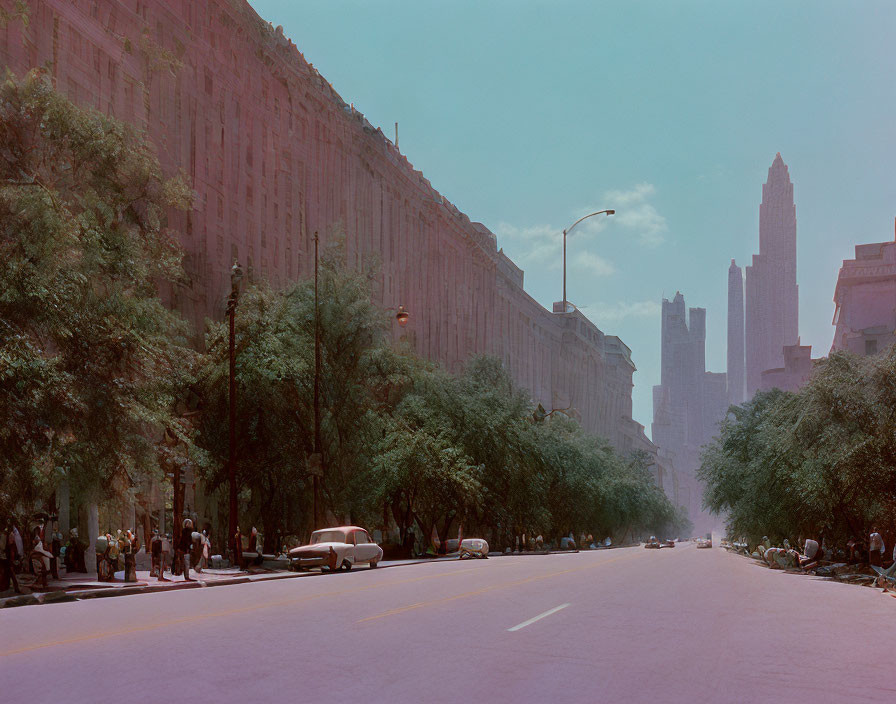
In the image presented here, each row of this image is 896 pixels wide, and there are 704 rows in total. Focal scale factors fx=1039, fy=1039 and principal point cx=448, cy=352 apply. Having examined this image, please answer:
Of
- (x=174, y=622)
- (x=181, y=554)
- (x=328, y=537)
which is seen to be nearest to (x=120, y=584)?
(x=181, y=554)

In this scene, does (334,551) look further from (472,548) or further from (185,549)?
(472,548)

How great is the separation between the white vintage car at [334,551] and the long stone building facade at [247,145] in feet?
55.1

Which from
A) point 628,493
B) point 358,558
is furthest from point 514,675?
point 628,493

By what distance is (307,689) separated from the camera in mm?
8328

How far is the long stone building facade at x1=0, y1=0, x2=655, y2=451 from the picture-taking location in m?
46.8

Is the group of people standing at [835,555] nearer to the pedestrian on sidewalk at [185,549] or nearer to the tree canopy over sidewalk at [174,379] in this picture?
the tree canopy over sidewalk at [174,379]

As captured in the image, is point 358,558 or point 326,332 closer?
point 358,558

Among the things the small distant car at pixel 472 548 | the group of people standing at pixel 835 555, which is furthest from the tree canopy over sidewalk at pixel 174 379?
the group of people standing at pixel 835 555

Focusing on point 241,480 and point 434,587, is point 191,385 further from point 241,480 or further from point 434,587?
point 434,587

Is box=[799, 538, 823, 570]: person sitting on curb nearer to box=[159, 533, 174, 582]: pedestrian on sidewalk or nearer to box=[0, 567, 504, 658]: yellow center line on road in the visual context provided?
box=[0, 567, 504, 658]: yellow center line on road

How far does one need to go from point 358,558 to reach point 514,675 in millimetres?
25696

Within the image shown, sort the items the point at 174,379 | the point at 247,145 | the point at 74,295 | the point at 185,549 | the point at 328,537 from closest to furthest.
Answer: the point at 74,295
the point at 185,549
the point at 328,537
the point at 174,379
the point at 247,145

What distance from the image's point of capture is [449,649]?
10883mm

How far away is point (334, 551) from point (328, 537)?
1400 mm
